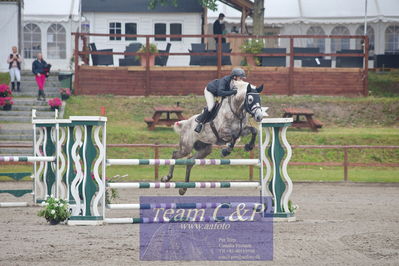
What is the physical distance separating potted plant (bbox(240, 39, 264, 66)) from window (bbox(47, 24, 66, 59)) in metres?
11.0

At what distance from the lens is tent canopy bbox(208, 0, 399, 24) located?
A: 3341 cm

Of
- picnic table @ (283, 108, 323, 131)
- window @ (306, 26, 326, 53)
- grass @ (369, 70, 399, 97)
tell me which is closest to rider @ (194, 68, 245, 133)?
picnic table @ (283, 108, 323, 131)

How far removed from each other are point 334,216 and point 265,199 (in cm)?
165

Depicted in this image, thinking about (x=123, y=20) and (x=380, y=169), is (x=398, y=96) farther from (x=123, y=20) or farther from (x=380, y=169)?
(x=123, y=20)

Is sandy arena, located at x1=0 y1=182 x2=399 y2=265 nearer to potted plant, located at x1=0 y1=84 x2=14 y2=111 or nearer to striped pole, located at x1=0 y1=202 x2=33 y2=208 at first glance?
striped pole, located at x1=0 y1=202 x2=33 y2=208

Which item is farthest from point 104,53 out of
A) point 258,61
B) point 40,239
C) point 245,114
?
point 40,239

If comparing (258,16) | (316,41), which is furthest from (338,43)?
(258,16)

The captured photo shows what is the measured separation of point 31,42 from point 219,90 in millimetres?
23861

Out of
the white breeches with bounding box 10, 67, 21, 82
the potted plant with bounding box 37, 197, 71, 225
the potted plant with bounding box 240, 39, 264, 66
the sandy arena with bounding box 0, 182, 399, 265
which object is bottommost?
the sandy arena with bounding box 0, 182, 399, 265

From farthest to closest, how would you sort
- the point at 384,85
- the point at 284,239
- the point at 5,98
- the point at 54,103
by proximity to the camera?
the point at 384,85 → the point at 5,98 → the point at 54,103 → the point at 284,239

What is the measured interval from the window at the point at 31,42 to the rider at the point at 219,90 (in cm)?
2355

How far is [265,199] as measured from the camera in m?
12.1

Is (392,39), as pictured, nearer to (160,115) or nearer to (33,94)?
(160,115)

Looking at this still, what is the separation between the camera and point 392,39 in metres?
36.9
